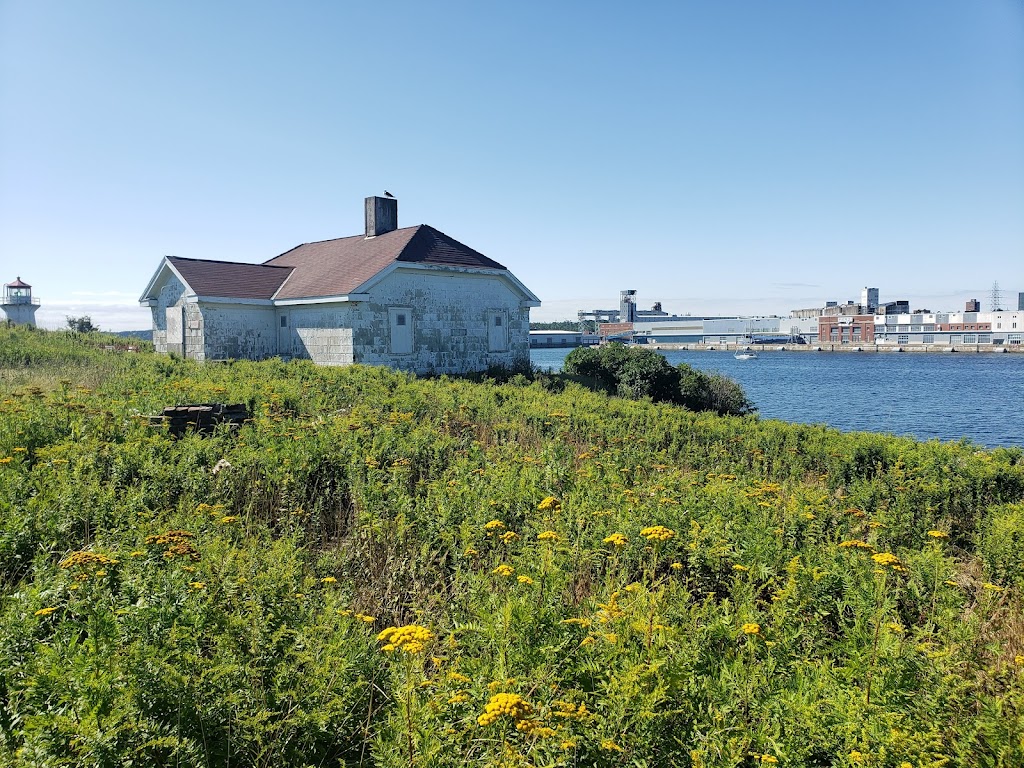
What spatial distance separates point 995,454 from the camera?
1244 cm

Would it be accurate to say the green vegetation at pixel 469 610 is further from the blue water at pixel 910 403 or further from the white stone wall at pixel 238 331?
the blue water at pixel 910 403

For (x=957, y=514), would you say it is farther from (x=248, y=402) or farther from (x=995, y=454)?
Result: (x=248, y=402)

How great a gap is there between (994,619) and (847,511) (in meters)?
2.33

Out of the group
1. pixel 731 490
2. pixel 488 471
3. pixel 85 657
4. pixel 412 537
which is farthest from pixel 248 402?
pixel 85 657

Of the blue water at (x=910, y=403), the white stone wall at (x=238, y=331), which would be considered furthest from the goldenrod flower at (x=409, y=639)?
the white stone wall at (x=238, y=331)

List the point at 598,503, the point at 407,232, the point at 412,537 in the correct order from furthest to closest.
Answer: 1. the point at 407,232
2. the point at 598,503
3. the point at 412,537

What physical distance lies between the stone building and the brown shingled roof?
0.17ft

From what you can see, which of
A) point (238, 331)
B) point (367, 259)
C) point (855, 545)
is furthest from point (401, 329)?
point (855, 545)

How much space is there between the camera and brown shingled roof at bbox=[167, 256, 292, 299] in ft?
86.6

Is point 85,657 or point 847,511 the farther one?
point 847,511

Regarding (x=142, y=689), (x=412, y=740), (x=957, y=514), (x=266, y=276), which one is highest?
(x=266, y=276)

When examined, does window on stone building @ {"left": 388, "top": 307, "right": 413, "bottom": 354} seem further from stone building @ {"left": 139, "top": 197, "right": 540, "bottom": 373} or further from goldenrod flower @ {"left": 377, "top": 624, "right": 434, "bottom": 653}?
goldenrod flower @ {"left": 377, "top": 624, "right": 434, "bottom": 653}

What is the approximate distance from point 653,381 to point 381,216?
48.3 ft

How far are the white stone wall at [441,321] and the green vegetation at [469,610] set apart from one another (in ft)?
48.7
